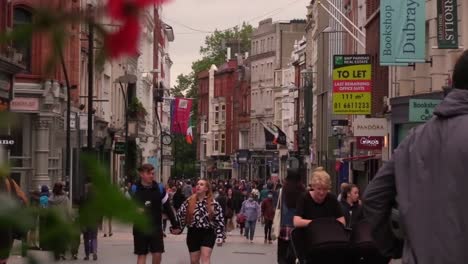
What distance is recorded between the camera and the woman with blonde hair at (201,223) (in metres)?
17.4

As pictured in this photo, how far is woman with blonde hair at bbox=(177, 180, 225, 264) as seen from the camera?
683 inches

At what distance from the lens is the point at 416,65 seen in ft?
134

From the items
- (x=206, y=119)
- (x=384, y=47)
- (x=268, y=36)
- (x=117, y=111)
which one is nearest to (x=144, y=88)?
(x=117, y=111)

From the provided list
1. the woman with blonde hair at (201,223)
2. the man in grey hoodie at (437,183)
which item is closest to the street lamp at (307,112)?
the woman with blonde hair at (201,223)

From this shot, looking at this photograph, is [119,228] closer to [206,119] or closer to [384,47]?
[384,47]

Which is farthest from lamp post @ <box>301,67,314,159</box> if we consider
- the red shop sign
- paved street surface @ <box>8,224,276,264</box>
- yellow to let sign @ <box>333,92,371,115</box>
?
paved street surface @ <box>8,224,276,264</box>

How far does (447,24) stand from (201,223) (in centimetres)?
1791

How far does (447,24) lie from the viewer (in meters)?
33.5

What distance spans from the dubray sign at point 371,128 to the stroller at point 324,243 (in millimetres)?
32540

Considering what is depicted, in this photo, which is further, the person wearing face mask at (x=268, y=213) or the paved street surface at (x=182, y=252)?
the person wearing face mask at (x=268, y=213)

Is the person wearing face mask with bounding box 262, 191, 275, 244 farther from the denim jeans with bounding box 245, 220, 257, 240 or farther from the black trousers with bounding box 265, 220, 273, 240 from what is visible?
the denim jeans with bounding box 245, 220, 257, 240

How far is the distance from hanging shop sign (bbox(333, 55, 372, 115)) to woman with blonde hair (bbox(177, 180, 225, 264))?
88.1 ft

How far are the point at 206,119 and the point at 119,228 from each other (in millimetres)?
166640

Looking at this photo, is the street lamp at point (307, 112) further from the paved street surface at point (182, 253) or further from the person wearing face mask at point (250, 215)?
the paved street surface at point (182, 253)
